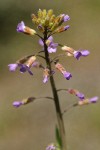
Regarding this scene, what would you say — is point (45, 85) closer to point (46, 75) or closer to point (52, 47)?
point (52, 47)

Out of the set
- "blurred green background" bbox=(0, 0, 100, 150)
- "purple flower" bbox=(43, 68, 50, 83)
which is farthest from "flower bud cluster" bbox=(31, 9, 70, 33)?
"blurred green background" bbox=(0, 0, 100, 150)

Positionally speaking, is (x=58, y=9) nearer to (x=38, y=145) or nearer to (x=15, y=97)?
(x=15, y=97)

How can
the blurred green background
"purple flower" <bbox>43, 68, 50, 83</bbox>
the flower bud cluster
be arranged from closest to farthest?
"purple flower" <bbox>43, 68, 50, 83</bbox> → the flower bud cluster → the blurred green background

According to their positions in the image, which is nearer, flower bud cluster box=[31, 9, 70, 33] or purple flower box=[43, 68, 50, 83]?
purple flower box=[43, 68, 50, 83]

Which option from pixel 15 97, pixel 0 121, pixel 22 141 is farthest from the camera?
pixel 15 97

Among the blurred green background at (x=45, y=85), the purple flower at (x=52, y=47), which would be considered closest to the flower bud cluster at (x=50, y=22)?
the purple flower at (x=52, y=47)

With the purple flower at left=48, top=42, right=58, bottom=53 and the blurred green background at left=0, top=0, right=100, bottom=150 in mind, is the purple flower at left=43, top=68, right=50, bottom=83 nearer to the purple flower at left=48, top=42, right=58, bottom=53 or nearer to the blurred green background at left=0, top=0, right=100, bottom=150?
the purple flower at left=48, top=42, right=58, bottom=53

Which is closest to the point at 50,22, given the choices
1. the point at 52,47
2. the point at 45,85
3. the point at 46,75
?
the point at 52,47

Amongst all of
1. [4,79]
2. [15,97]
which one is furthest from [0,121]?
[4,79]
